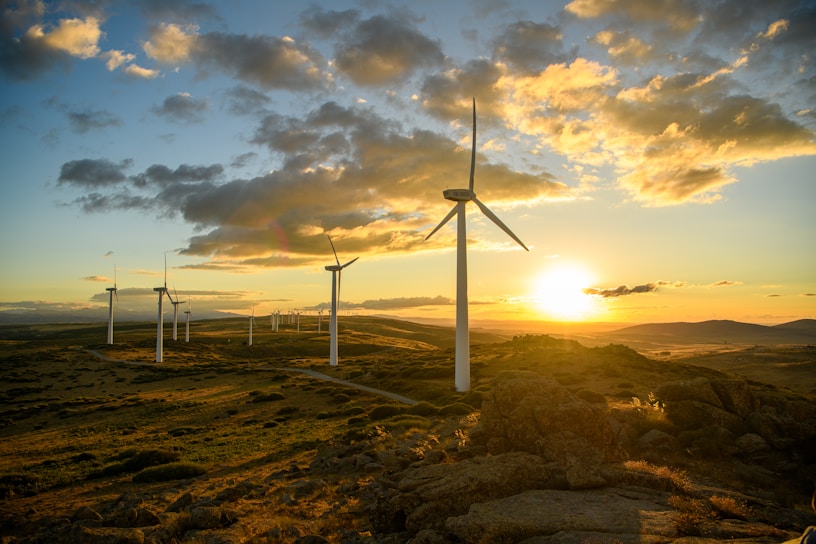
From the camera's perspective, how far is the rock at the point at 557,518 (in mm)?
14289

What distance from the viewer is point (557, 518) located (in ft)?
49.4

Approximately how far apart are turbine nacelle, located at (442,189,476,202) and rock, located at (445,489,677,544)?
156ft

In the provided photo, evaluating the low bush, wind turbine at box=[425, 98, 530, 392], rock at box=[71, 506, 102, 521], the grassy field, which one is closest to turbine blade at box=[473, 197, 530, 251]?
wind turbine at box=[425, 98, 530, 392]

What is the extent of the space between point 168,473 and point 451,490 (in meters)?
23.7

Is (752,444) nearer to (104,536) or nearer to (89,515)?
(104,536)

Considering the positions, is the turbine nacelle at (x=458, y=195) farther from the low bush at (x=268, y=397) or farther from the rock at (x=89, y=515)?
the rock at (x=89, y=515)

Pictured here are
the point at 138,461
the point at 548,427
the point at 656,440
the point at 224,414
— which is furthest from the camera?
the point at 224,414

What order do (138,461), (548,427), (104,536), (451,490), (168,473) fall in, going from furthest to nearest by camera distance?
(138,461) < (168,473) < (548,427) < (451,490) < (104,536)

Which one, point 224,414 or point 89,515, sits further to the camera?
point 224,414

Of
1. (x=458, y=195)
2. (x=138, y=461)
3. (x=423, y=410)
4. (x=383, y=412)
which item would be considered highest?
(x=458, y=195)

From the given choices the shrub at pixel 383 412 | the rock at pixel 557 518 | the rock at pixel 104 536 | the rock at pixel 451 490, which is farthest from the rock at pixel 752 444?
the shrub at pixel 383 412

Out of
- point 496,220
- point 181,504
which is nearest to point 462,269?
point 496,220

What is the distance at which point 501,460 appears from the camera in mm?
20281

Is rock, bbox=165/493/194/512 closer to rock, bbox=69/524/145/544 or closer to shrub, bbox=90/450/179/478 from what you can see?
rock, bbox=69/524/145/544
